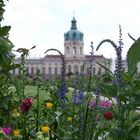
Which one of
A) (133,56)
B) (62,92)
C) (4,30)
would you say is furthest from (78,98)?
(133,56)

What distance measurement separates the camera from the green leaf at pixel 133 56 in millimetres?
3084

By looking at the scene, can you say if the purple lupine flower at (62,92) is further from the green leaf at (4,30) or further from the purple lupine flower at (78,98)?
the green leaf at (4,30)

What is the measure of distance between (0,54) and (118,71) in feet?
2.92

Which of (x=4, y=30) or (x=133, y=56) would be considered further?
(x=4, y=30)

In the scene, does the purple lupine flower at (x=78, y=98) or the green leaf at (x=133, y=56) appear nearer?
the green leaf at (x=133, y=56)

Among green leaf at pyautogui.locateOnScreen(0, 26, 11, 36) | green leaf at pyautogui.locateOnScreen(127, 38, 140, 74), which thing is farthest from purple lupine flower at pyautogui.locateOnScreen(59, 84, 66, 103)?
green leaf at pyautogui.locateOnScreen(127, 38, 140, 74)

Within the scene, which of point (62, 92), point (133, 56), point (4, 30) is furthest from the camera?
point (62, 92)

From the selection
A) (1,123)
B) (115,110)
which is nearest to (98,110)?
(115,110)

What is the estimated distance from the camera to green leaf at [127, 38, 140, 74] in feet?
10.1

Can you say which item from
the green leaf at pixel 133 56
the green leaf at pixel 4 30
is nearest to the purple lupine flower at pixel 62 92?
the green leaf at pixel 4 30

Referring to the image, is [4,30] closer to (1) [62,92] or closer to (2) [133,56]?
(1) [62,92]

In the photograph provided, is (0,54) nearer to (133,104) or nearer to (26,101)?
(26,101)

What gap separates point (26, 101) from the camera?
3.85m

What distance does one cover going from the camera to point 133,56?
3129 millimetres
